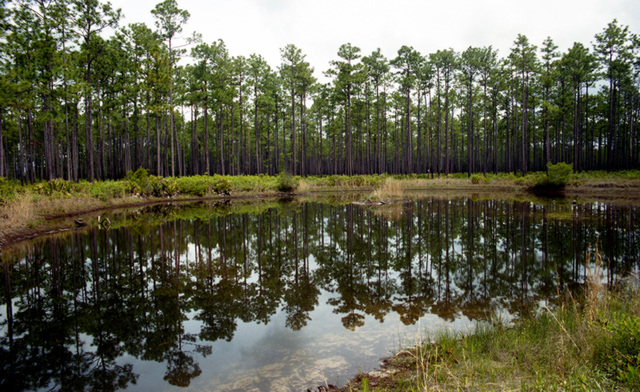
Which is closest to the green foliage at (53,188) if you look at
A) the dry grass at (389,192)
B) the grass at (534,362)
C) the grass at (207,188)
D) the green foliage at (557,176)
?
the grass at (207,188)

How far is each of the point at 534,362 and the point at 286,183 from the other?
91.3 ft

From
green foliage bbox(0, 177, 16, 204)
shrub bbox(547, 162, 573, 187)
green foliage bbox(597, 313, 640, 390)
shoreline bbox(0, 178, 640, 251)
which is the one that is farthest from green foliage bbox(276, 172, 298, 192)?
green foliage bbox(597, 313, 640, 390)

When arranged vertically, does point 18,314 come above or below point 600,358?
below

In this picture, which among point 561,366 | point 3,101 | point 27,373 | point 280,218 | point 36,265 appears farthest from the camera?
point 3,101

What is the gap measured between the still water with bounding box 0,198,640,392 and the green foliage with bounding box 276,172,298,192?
17.8 m

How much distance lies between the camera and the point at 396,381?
3.34 m

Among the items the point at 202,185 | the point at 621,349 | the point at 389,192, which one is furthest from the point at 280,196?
the point at 621,349

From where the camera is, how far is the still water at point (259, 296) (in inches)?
156

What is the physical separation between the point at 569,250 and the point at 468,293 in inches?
186

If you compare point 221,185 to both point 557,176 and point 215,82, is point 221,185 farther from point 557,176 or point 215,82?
point 557,176

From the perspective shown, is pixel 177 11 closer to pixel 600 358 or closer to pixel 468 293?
pixel 468 293

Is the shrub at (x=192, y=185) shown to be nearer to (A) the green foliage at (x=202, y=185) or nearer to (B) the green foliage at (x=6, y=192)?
(A) the green foliage at (x=202, y=185)

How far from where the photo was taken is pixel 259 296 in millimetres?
6352

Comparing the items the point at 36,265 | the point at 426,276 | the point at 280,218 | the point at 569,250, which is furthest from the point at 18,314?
the point at 569,250
